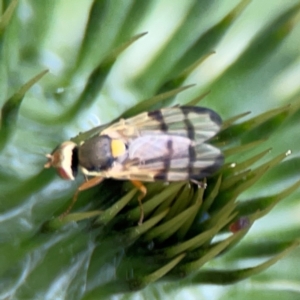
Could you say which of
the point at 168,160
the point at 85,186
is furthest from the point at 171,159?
the point at 85,186

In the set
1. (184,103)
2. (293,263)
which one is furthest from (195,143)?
(293,263)

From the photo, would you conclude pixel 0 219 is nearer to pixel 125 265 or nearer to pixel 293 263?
pixel 125 265

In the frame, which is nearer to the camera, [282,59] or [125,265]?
[125,265]

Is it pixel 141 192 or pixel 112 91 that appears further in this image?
pixel 112 91

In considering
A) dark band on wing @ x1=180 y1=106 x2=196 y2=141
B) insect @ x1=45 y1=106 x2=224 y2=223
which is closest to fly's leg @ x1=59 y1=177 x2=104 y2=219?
insect @ x1=45 y1=106 x2=224 y2=223

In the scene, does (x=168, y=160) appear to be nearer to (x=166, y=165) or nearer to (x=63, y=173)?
(x=166, y=165)

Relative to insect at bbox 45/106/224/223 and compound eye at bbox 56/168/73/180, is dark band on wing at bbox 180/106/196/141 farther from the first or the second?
compound eye at bbox 56/168/73/180

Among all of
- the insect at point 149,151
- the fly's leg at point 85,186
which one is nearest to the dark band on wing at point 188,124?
the insect at point 149,151
